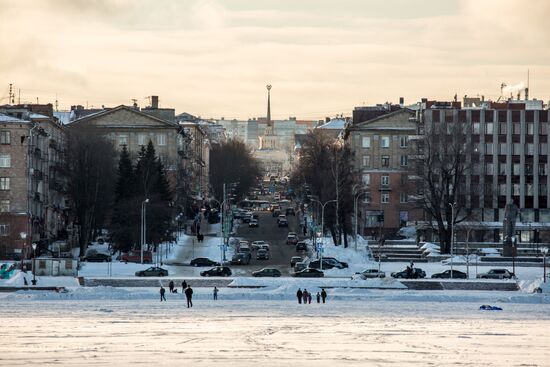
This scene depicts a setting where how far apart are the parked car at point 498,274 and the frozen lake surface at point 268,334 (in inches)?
772

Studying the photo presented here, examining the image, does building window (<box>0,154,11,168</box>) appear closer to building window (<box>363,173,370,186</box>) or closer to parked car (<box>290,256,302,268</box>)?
parked car (<box>290,256,302,268</box>)

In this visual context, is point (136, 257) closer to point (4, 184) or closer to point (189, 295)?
point (4, 184)

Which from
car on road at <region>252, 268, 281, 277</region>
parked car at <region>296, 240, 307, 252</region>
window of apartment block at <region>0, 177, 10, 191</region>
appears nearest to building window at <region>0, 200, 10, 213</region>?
window of apartment block at <region>0, 177, 10, 191</region>

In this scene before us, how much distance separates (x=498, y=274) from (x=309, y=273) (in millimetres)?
13916

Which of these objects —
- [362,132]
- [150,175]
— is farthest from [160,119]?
[150,175]

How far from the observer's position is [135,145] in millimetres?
179000

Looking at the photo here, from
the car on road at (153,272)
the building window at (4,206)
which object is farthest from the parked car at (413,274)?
the building window at (4,206)

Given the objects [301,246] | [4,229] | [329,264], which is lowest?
[329,264]

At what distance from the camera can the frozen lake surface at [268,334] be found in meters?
62.2

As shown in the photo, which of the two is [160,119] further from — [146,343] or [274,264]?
[146,343]

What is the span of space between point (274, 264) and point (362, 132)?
44.6m

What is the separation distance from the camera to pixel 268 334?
7162 centimetres

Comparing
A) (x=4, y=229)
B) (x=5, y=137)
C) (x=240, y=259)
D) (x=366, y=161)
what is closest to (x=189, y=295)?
(x=240, y=259)

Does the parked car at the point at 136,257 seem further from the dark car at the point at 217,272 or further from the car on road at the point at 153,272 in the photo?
the dark car at the point at 217,272
